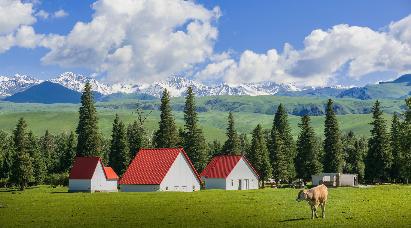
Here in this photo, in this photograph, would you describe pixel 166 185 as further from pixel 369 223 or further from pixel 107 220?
pixel 369 223

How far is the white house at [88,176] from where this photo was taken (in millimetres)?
93938

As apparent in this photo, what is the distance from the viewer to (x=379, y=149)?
12838 cm

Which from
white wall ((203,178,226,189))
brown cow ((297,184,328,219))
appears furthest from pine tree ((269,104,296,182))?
brown cow ((297,184,328,219))

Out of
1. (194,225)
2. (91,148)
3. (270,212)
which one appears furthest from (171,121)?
(194,225)

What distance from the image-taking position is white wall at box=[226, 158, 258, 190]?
103 metres

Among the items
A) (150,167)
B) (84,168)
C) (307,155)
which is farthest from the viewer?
(307,155)

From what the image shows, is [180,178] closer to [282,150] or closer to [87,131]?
[87,131]

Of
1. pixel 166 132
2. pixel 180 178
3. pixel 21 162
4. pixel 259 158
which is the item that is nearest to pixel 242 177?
pixel 180 178

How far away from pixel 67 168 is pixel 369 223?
119383mm

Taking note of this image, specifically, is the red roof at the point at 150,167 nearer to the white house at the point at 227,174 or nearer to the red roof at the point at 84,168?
the red roof at the point at 84,168

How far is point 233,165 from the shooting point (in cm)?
10344

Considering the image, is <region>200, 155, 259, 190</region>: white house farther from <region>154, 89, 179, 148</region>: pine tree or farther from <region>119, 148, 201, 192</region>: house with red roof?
<region>154, 89, 179, 148</region>: pine tree

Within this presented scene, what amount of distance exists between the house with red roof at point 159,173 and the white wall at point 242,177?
13961 mm

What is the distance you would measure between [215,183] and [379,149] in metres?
48.8
